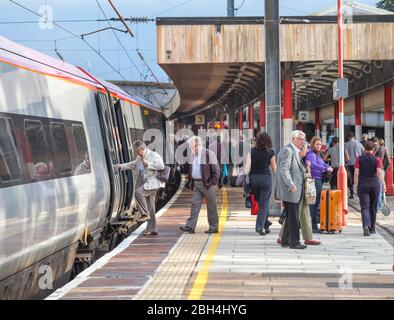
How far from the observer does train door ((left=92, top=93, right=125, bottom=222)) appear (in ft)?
42.1

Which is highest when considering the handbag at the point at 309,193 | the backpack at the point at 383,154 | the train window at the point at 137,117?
the train window at the point at 137,117

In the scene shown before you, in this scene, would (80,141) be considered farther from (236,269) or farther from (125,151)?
(125,151)

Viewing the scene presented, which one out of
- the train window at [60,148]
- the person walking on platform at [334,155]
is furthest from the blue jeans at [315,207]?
the person walking on platform at [334,155]

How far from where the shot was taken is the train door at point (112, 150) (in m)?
12.8

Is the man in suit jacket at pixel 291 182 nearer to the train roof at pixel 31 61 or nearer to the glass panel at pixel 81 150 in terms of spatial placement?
the glass panel at pixel 81 150

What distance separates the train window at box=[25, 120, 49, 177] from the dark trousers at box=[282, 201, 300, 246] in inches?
159

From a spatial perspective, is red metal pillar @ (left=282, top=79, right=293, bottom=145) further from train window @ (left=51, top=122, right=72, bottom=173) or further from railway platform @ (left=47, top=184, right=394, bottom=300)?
train window @ (left=51, top=122, right=72, bottom=173)

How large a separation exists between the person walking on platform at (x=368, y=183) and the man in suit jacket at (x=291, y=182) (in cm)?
203

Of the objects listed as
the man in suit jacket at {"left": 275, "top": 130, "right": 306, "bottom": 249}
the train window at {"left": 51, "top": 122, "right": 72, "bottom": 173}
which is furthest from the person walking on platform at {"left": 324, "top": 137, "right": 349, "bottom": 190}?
the train window at {"left": 51, "top": 122, "right": 72, "bottom": 173}

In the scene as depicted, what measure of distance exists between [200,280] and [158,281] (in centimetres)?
49

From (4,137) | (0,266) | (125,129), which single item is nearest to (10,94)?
(4,137)

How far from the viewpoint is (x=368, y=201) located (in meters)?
13.0

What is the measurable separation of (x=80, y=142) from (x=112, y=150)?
254 cm

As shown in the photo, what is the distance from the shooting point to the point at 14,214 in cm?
702
